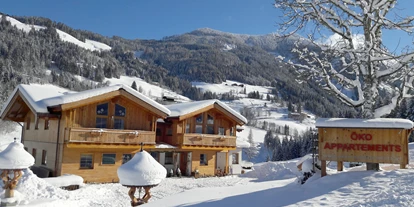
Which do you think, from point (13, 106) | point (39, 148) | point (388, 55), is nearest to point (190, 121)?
point (39, 148)

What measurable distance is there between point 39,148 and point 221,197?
702 inches

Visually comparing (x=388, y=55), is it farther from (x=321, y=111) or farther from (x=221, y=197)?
(x=321, y=111)

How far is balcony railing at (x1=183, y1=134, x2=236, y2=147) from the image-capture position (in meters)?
25.6

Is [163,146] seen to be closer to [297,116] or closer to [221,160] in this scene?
[221,160]

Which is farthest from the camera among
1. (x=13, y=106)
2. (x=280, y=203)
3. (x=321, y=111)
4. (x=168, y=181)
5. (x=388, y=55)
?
(x=321, y=111)

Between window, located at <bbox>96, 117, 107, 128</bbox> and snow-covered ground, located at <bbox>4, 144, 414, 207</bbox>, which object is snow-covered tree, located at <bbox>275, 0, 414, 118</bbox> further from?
window, located at <bbox>96, 117, 107, 128</bbox>

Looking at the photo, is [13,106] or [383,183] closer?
[383,183]

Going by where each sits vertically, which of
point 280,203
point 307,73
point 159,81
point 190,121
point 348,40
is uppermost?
point 159,81

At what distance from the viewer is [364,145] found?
11.8 m

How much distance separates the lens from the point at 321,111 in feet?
581

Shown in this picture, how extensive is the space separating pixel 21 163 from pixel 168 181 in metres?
10.1

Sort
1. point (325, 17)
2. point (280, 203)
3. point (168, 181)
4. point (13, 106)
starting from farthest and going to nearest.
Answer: point (13, 106) < point (168, 181) < point (325, 17) < point (280, 203)

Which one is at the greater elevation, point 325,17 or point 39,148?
point 325,17

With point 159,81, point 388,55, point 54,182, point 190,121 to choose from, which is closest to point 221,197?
point 388,55
